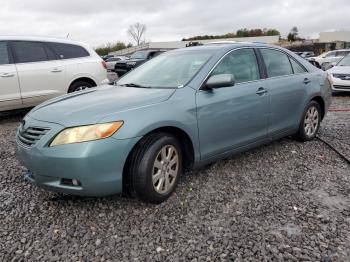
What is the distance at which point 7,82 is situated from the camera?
7.08 meters

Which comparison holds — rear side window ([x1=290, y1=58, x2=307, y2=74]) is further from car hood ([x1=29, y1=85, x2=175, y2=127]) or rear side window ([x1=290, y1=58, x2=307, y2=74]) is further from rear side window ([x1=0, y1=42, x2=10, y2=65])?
rear side window ([x1=0, y1=42, x2=10, y2=65])

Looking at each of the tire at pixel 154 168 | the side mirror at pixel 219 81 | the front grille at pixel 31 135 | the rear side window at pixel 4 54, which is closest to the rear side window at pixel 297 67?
the side mirror at pixel 219 81

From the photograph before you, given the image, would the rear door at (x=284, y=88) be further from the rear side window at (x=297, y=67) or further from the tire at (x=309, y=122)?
the tire at (x=309, y=122)

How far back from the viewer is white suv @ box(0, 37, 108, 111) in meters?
7.16

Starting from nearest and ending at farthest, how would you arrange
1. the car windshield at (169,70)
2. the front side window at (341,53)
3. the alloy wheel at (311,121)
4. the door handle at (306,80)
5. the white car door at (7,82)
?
the car windshield at (169,70)
the door handle at (306,80)
the alloy wheel at (311,121)
the white car door at (7,82)
the front side window at (341,53)

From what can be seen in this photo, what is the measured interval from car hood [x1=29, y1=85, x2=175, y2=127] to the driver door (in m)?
0.48

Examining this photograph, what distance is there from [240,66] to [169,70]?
854mm

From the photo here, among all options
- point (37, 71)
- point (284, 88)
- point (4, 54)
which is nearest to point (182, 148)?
point (284, 88)

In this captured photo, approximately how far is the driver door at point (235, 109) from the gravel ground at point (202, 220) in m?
0.42

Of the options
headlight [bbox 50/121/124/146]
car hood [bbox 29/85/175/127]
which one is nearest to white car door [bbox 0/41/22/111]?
car hood [bbox 29/85/175/127]

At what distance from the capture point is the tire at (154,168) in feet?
10.9

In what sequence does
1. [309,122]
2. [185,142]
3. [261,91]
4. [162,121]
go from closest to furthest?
1. [162,121]
2. [185,142]
3. [261,91]
4. [309,122]

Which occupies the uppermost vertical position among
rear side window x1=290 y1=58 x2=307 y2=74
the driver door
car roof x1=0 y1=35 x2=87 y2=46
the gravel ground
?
car roof x1=0 y1=35 x2=87 y2=46

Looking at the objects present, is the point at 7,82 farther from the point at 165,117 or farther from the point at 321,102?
the point at 321,102
